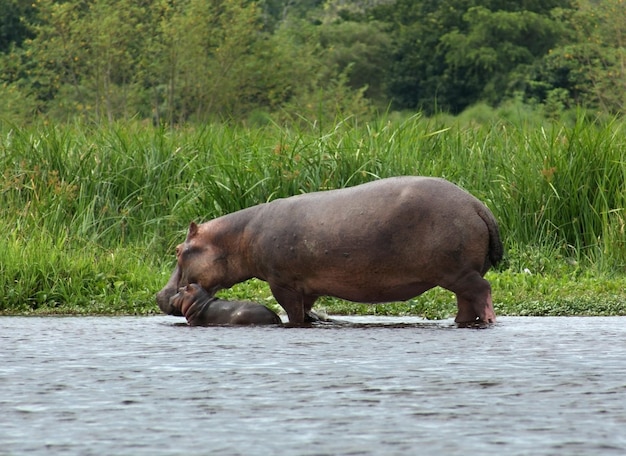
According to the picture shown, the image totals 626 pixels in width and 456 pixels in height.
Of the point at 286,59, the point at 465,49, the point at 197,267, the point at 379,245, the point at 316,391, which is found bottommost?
the point at 465,49

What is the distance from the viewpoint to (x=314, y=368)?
4852mm

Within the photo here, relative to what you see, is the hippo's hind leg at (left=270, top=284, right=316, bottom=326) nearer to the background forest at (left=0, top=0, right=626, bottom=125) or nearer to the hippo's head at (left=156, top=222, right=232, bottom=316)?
the hippo's head at (left=156, top=222, right=232, bottom=316)

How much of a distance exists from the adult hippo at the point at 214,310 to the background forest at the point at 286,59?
1438 centimetres

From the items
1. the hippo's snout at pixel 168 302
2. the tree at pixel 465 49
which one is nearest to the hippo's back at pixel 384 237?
the hippo's snout at pixel 168 302

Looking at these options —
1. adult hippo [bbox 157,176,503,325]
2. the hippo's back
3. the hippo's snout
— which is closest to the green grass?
the hippo's snout

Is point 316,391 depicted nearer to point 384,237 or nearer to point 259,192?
point 384,237

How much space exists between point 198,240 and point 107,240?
239 cm

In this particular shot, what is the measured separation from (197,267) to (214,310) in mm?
376

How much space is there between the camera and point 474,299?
263 inches

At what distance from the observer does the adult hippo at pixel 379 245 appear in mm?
6578

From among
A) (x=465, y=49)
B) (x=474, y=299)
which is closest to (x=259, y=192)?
(x=474, y=299)

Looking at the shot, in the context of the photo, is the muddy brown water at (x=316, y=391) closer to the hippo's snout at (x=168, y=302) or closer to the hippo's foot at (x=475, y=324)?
the hippo's foot at (x=475, y=324)

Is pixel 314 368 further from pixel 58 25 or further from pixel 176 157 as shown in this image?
pixel 58 25

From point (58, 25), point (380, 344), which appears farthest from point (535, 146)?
point (58, 25)
